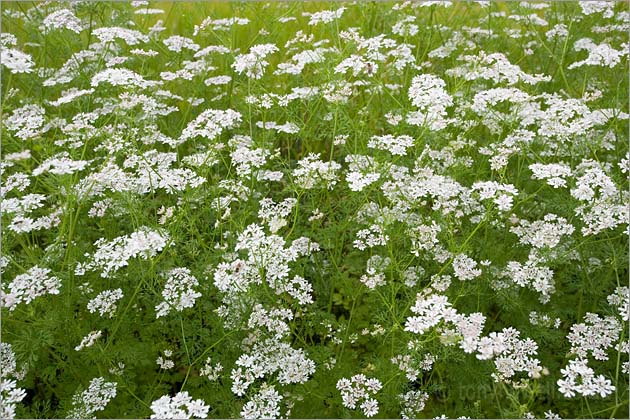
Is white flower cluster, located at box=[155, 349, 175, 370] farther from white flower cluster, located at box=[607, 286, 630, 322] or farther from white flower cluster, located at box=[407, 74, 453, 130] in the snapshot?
white flower cluster, located at box=[607, 286, 630, 322]

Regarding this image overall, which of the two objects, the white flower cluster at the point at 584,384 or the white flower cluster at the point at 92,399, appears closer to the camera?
the white flower cluster at the point at 584,384

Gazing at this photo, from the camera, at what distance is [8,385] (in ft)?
9.23

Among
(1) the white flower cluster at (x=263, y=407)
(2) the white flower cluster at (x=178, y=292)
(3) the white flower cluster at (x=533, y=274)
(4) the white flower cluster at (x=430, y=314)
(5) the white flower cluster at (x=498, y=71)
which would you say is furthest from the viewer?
(5) the white flower cluster at (x=498, y=71)

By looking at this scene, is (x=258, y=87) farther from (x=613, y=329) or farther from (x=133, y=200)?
(x=613, y=329)

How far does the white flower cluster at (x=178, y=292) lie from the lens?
3.11m

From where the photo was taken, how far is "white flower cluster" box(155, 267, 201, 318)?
10.2 ft

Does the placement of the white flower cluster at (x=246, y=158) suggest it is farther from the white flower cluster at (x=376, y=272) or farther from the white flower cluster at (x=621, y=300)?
the white flower cluster at (x=621, y=300)

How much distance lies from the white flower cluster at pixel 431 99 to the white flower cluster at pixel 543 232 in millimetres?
862

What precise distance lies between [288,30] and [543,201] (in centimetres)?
389

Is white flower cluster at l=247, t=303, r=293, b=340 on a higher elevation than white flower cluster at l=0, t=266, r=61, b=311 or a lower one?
lower

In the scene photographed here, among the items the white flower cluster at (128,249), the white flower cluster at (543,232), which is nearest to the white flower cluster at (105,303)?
the white flower cluster at (128,249)

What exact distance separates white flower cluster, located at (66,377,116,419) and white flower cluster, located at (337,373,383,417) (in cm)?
123

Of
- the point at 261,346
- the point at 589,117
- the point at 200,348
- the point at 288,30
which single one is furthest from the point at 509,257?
the point at 288,30

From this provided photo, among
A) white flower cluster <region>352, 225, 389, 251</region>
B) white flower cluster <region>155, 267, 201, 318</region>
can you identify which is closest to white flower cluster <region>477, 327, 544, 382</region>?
white flower cluster <region>352, 225, 389, 251</region>
